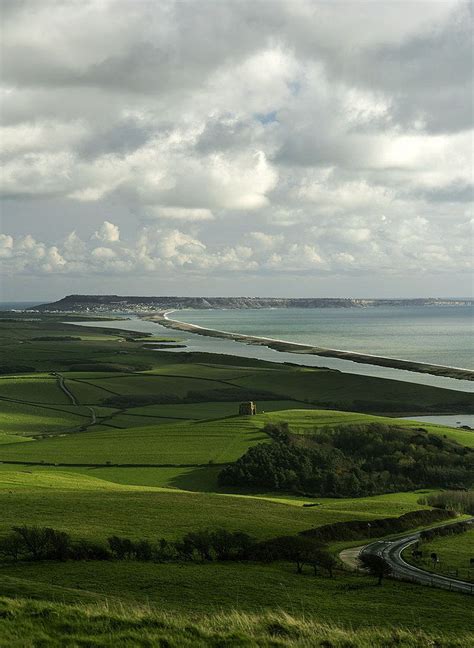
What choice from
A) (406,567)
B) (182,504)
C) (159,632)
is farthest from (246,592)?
(182,504)

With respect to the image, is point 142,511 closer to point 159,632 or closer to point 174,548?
point 174,548

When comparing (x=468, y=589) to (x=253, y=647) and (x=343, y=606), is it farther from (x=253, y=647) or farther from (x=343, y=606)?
(x=253, y=647)

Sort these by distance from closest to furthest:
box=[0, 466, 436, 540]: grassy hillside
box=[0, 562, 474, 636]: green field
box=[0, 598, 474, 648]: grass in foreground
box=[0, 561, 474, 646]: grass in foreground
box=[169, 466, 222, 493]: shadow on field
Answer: box=[0, 598, 474, 648]: grass in foreground, box=[0, 561, 474, 646]: grass in foreground, box=[0, 562, 474, 636]: green field, box=[0, 466, 436, 540]: grassy hillside, box=[169, 466, 222, 493]: shadow on field

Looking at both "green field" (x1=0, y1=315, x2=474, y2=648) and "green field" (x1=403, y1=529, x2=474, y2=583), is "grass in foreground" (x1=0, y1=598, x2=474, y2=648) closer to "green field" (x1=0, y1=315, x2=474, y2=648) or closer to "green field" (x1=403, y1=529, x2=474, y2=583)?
"green field" (x1=0, y1=315, x2=474, y2=648)

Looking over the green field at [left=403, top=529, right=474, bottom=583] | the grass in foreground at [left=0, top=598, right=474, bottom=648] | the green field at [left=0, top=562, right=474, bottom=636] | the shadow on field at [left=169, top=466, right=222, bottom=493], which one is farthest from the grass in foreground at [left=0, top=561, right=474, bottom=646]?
the shadow on field at [left=169, top=466, right=222, bottom=493]

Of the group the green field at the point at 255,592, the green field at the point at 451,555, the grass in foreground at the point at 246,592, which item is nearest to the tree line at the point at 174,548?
the grass in foreground at the point at 246,592

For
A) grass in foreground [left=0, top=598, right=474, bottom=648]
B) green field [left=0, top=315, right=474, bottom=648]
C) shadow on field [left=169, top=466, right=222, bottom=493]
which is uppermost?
grass in foreground [left=0, top=598, right=474, bottom=648]
